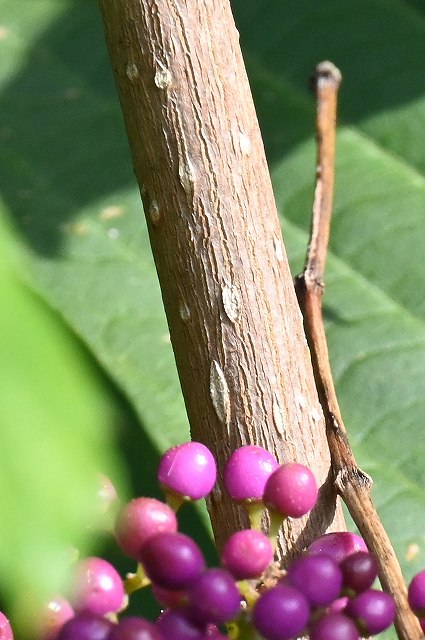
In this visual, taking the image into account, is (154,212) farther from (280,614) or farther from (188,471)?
(280,614)

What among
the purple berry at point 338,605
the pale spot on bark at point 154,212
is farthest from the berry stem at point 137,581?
the pale spot on bark at point 154,212

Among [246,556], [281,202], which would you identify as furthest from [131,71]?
[281,202]

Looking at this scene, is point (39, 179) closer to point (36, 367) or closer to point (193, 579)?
point (193, 579)

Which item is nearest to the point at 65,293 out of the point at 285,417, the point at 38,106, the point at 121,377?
the point at 121,377

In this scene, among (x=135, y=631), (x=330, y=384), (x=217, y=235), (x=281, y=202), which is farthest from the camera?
(x=281, y=202)

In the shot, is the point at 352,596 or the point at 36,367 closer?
the point at 36,367

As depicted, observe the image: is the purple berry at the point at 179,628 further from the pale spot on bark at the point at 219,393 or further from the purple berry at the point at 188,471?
the pale spot on bark at the point at 219,393
